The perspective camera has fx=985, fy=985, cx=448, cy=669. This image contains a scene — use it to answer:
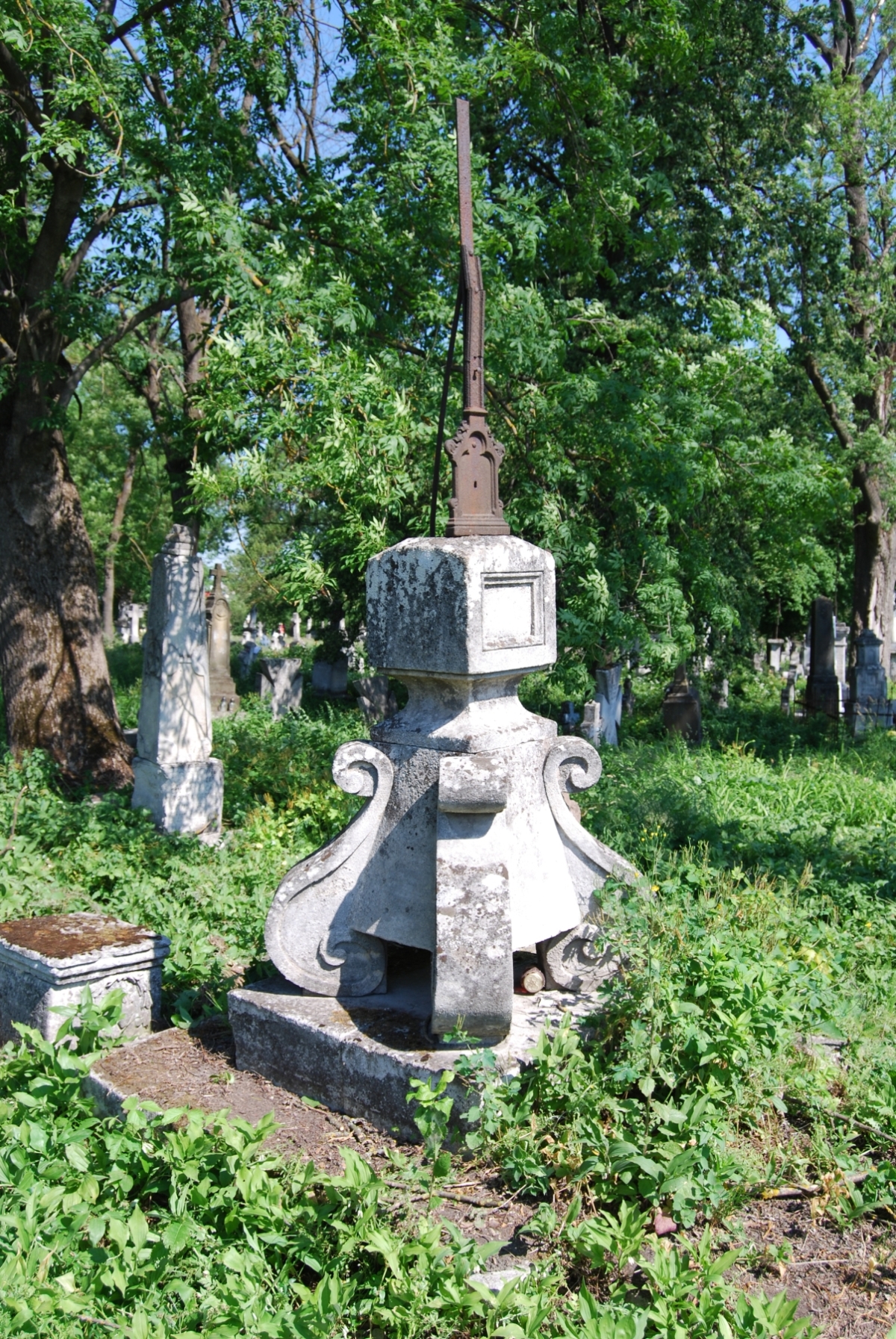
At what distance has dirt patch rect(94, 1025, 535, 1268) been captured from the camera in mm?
2791

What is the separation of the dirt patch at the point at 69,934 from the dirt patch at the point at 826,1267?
2.83m

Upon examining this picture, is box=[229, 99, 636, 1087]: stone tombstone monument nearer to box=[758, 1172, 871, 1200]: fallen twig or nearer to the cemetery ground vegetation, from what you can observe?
the cemetery ground vegetation

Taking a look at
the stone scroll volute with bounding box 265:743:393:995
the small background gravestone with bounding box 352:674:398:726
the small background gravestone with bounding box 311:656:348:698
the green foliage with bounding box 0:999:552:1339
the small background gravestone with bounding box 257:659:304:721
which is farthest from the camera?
the small background gravestone with bounding box 311:656:348:698

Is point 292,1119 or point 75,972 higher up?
point 75,972

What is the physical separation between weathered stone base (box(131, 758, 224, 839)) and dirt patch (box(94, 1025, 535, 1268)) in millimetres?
3779

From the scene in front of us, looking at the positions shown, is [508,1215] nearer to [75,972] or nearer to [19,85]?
[75,972]

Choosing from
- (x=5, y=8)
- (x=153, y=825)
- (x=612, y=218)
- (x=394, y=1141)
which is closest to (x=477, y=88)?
(x=612, y=218)

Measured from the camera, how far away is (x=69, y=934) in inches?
179

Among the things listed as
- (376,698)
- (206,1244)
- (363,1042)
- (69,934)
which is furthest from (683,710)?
(206,1244)

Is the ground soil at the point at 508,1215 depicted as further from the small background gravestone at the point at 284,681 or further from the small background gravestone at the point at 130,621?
the small background gravestone at the point at 130,621

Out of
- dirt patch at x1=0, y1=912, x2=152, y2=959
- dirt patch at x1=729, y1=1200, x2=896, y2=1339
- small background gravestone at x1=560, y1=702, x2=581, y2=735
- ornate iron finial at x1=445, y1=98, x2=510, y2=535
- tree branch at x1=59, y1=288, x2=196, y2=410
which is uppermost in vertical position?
tree branch at x1=59, y1=288, x2=196, y2=410

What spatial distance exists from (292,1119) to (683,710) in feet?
32.4

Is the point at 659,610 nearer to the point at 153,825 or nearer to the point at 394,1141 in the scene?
the point at 153,825

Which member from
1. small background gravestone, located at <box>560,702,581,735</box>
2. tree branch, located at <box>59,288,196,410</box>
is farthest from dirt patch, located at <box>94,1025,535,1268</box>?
small background gravestone, located at <box>560,702,581,735</box>
